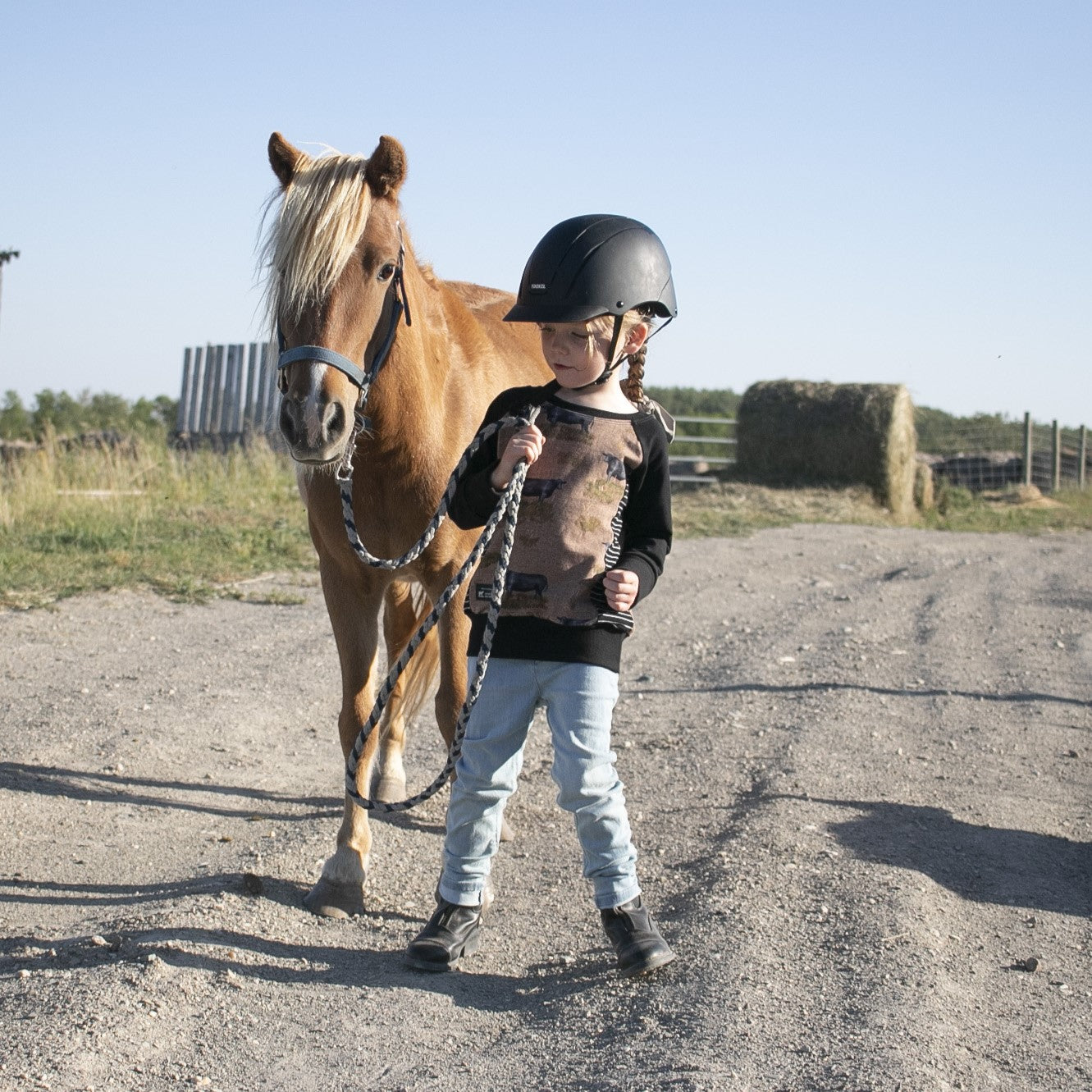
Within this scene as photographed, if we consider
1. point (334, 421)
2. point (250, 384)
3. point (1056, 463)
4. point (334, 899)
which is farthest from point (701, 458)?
point (334, 421)

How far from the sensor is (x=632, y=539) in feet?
9.68

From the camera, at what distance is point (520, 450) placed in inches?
109

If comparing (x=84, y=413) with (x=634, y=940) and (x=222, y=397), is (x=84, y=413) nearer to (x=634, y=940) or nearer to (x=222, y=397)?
(x=222, y=397)

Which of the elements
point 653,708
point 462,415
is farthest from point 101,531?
point 462,415

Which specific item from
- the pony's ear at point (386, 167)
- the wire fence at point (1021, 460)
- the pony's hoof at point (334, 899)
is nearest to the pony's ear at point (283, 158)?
the pony's ear at point (386, 167)

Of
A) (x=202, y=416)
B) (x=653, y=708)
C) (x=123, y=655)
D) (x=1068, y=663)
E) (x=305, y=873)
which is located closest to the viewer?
(x=305, y=873)

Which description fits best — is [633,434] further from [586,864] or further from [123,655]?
[123,655]

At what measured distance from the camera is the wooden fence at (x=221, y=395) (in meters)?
16.7

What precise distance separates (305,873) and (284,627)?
3.40m

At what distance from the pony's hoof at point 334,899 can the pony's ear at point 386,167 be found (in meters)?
1.98

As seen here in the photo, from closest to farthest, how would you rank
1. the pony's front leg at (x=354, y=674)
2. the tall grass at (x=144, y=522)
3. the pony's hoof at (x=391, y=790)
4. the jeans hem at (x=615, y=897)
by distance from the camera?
the jeans hem at (x=615, y=897)
the pony's front leg at (x=354, y=674)
the pony's hoof at (x=391, y=790)
the tall grass at (x=144, y=522)

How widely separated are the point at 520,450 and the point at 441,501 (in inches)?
18.9

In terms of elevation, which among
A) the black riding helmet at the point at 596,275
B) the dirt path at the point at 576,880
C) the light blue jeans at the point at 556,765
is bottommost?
the dirt path at the point at 576,880

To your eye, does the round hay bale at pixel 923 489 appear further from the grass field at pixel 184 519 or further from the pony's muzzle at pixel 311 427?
the pony's muzzle at pixel 311 427
